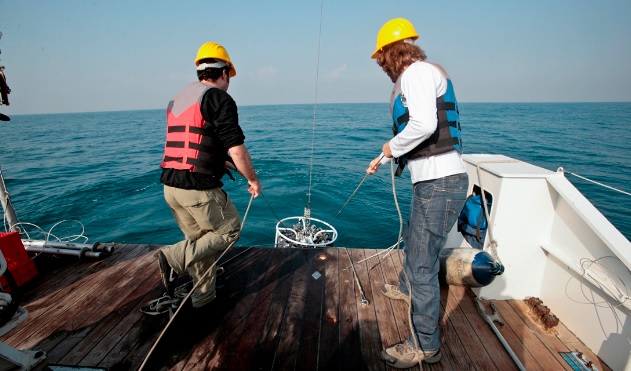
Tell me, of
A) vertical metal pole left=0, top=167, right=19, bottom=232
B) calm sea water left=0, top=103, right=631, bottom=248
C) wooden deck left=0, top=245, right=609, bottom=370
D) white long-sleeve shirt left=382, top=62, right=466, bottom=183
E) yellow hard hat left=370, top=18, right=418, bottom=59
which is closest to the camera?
white long-sleeve shirt left=382, top=62, right=466, bottom=183

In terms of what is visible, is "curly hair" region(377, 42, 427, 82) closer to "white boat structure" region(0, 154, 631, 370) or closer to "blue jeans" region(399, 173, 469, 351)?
"blue jeans" region(399, 173, 469, 351)

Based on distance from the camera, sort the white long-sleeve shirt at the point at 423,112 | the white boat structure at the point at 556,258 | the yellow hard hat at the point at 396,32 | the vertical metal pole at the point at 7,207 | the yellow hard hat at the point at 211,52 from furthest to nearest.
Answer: the vertical metal pole at the point at 7,207, the yellow hard hat at the point at 211,52, the white boat structure at the point at 556,258, the yellow hard hat at the point at 396,32, the white long-sleeve shirt at the point at 423,112

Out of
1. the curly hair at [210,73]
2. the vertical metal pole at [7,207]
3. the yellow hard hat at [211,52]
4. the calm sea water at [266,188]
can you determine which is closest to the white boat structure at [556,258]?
the vertical metal pole at [7,207]

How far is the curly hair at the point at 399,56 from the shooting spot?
1854 mm

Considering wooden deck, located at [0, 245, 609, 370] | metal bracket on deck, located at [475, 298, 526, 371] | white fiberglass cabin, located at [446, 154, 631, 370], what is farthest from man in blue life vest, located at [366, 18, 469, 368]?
white fiberglass cabin, located at [446, 154, 631, 370]

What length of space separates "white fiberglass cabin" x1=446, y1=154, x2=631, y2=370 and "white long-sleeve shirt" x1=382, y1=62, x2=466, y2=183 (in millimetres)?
659

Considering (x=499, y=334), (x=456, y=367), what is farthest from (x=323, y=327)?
(x=499, y=334)

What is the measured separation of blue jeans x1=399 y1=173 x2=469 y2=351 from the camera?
1.92 metres

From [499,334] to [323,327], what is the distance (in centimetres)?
137

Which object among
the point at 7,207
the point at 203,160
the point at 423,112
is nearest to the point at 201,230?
the point at 203,160

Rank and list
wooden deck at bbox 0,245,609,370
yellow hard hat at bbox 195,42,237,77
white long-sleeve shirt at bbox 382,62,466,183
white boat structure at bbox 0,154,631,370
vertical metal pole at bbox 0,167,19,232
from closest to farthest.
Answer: white long-sleeve shirt at bbox 382,62,466,183
white boat structure at bbox 0,154,631,370
wooden deck at bbox 0,245,609,370
yellow hard hat at bbox 195,42,237,77
vertical metal pole at bbox 0,167,19,232

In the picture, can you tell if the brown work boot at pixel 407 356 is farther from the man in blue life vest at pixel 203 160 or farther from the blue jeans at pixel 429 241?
the man in blue life vest at pixel 203 160

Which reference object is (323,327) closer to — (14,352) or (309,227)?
(14,352)

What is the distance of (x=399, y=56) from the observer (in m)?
1.88
